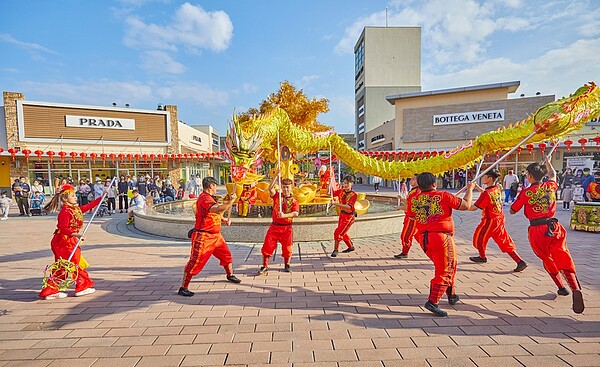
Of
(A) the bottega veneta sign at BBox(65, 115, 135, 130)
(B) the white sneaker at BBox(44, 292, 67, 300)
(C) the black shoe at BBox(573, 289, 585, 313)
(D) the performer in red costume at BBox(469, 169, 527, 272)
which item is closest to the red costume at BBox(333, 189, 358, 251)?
(D) the performer in red costume at BBox(469, 169, 527, 272)

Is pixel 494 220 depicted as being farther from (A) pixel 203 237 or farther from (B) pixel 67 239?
(B) pixel 67 239

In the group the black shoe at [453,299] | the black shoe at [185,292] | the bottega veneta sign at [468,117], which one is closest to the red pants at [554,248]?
the black shoe at [453,299]

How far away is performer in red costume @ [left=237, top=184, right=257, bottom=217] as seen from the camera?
8.53 meters

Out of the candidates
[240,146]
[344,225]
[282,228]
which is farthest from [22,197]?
[344,225]

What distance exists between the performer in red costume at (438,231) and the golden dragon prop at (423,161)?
8.68ft

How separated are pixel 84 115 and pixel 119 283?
77.5 ft

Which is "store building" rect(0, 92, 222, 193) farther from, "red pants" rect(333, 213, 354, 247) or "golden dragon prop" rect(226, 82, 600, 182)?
"red pants" rect(333, 213, 354, 247)

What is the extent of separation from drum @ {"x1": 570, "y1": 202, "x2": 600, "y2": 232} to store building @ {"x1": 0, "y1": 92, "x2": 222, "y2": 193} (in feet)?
60.7

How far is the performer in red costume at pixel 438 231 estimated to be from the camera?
3.42m

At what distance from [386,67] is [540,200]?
4189cm

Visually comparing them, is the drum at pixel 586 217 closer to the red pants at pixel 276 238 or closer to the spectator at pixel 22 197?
the red pants at pixel 276 238

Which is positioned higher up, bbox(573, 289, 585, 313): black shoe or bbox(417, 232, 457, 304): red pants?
bbox(417, 232, 457, 304): red pants

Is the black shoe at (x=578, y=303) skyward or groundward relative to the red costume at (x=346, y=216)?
groundward

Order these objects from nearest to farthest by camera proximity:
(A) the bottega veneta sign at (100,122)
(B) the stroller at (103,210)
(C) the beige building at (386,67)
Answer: (B) the stroller at (103,210) → (A) the bottega veneta sign at (100,122) → (C) the beige building at (386,67)
